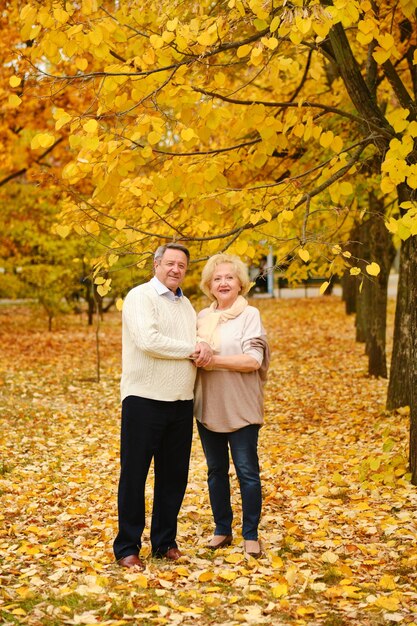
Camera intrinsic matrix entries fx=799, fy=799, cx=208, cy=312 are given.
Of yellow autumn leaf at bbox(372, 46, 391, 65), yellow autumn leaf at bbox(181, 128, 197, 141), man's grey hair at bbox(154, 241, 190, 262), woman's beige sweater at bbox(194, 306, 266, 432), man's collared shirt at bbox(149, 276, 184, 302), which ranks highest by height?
yellow autumn leaf at bbox(372, 46, 391, 65)

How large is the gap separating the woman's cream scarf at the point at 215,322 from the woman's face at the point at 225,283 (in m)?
0.07

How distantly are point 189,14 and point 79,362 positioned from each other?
9.75 m

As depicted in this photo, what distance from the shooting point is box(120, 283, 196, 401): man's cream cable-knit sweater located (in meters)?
4.88

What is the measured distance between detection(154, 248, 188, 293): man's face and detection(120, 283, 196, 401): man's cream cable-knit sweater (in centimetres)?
9

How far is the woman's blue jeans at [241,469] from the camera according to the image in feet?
17.2

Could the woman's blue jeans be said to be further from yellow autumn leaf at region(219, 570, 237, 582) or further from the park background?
yellow autumn leaf at region(219, 570, 237, 582)

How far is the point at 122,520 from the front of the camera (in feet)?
16.6

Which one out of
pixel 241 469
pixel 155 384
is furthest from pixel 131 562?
pixel 155 384

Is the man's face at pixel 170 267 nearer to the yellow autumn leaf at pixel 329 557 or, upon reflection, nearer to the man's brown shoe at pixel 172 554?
the man's brown shoe at pixel 172 554

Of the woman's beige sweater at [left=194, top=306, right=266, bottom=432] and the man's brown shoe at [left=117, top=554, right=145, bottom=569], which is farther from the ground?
the woman's beige sweater at [left=194, top=306, right=266, bottom=432]

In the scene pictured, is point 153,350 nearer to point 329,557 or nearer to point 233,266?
point 233,266

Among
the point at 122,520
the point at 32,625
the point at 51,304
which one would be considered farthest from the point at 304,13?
the point at 51,304

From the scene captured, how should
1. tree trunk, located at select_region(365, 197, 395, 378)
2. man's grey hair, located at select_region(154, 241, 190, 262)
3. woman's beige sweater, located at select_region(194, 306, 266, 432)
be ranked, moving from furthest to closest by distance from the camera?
tree trunk, located at select_region(365, 197, 395, 378) < woman's beige sweater, located at select_region(194, 306, 266, 432) < man's grey hair, located at select_region(154, 241, 190, 262)

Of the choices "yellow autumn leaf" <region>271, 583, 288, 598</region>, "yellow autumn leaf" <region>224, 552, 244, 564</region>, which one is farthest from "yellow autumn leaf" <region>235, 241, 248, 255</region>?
"yellow autumn leaf" <region>271, 583, 288, 598</region>
